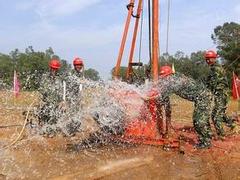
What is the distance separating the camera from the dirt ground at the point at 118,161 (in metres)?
6.34

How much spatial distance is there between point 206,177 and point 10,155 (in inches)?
138

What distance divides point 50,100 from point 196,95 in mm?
3267

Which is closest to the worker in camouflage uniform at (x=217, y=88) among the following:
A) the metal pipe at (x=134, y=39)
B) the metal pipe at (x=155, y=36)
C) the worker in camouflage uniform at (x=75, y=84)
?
the metal pipe at (x=155, y=36)

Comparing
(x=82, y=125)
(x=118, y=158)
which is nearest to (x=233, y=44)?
(x=82, y=125)

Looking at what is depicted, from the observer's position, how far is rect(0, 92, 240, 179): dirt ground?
634cm

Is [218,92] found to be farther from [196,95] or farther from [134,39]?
[134,39]

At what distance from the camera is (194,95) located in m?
8.30

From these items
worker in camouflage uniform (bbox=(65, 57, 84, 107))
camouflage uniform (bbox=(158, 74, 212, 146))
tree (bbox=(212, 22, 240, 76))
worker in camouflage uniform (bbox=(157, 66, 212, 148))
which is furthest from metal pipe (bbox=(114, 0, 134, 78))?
tree (bbox=(212, 22, 240, 76))

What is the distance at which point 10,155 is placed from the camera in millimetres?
7660

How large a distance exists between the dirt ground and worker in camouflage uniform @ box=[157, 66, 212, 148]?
1.09 ft

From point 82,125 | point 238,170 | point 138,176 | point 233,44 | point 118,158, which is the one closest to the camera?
point 138,176

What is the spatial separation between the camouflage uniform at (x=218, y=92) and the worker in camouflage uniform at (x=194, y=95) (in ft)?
2.92

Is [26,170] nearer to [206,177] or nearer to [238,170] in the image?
[206,177]

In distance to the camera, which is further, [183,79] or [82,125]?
[82,125]
